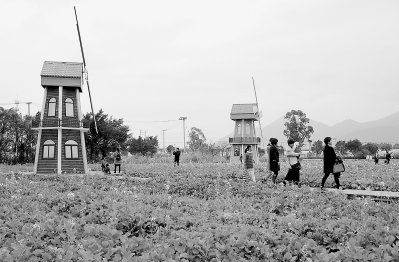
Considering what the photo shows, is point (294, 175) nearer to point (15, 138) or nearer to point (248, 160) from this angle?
point (248, 160)

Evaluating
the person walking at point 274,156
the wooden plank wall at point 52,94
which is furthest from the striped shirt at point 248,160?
the wooden plank wall at point 52,94

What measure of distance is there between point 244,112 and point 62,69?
2038 cm

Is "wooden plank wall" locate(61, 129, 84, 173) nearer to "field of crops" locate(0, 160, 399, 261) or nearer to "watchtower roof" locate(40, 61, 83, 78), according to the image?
"watchtower roof" locate(40, 61, 83, 78)

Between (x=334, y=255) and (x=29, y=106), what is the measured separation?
6194cm

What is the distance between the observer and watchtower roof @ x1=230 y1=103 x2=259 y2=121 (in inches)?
1545

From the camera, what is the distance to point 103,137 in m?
40.7

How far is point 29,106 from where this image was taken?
59312 mm

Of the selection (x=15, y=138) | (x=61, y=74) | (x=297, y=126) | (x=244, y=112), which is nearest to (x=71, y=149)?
(x=61, y=74)

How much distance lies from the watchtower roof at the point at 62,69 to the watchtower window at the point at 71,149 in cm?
425

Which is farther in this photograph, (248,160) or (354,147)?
(354,147)

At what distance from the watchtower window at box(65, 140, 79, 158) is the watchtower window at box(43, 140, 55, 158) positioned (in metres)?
0.84

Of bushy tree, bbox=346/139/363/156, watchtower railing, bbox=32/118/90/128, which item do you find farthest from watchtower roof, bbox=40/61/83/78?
bushy tree, bbox=346/139/363/156

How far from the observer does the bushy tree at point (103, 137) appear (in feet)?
132

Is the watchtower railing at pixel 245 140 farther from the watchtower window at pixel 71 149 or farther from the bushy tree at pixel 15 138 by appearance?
the bushy tree at pixel 15 138
